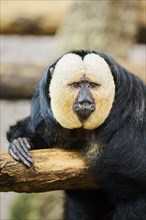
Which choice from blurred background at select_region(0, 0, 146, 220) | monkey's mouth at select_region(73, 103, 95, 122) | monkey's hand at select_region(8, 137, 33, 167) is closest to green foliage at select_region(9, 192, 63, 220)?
blurred background at select_region(0, 0, 146, 220)

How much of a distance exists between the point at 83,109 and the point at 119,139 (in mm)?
311

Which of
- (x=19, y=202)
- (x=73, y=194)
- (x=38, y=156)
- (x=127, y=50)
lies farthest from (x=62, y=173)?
(x=127, y=50)

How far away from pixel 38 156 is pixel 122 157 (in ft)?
1.52

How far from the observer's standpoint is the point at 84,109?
11.6ft

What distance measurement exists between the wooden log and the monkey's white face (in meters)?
0.22

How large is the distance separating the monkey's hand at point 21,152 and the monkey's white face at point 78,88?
26 cm

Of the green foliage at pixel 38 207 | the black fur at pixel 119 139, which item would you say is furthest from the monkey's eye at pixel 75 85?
the green foliage at pixel 38 207

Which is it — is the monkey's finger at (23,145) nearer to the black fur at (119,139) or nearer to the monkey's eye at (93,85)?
the black fur at (119,139)

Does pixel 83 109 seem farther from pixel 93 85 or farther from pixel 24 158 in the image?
pixel 24 158

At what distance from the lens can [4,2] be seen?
6.33m

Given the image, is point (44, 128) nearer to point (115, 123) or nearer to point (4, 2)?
point (115, 123)

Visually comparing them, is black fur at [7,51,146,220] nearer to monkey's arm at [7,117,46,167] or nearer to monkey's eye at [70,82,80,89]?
monkey's arm at [7,117,46,167]

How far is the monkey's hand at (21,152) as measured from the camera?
3.54 metres

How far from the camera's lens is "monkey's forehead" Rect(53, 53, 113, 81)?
361 centimetres
